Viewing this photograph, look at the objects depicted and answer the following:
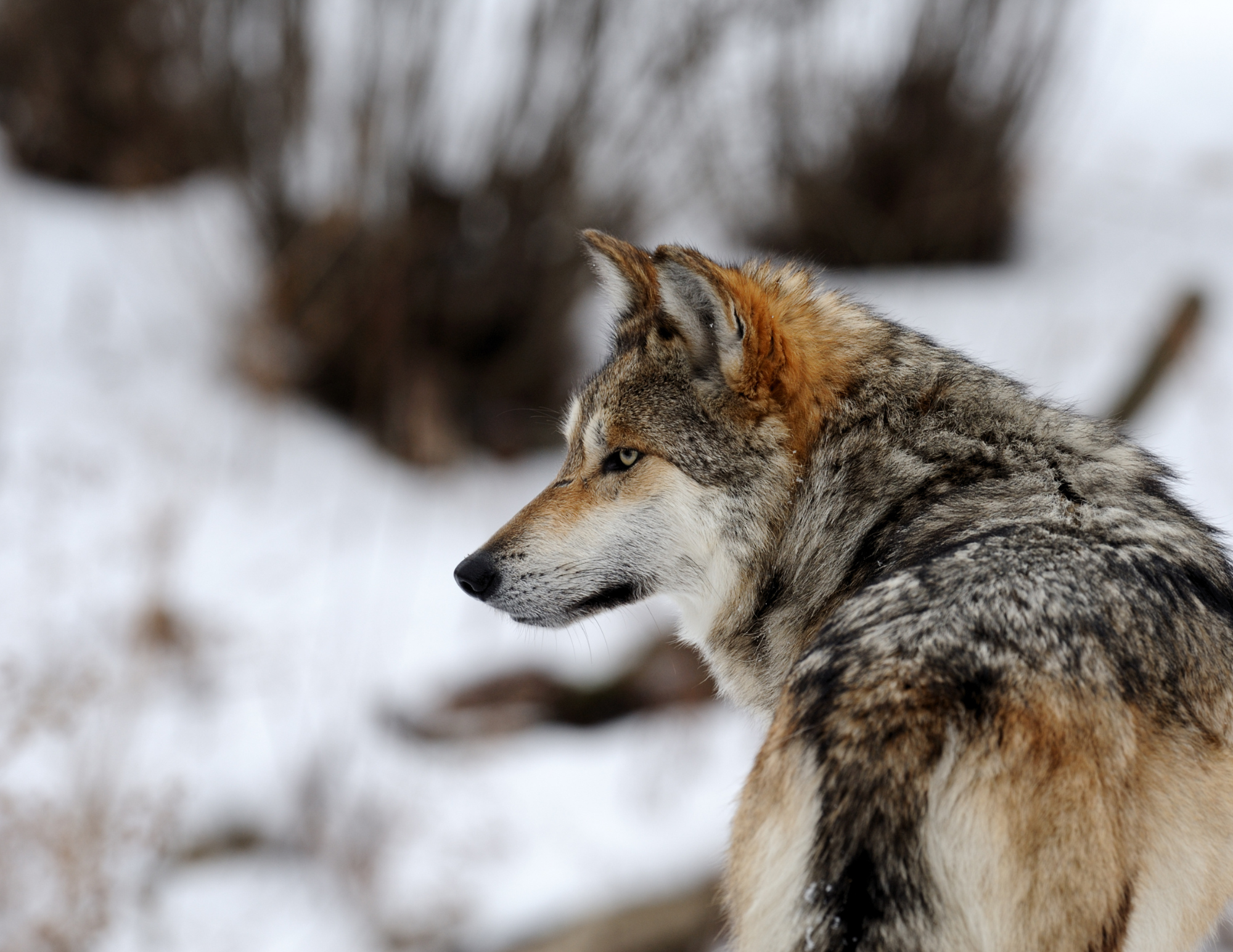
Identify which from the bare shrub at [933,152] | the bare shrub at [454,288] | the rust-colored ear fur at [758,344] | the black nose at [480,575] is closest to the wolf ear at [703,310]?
Answer: the rust-colored ear fur at [758,344]

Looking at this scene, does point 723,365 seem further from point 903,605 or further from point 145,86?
point 145,86

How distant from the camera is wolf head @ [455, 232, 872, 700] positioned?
111 inches

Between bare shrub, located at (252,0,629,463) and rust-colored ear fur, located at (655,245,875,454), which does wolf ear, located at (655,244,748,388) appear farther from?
bare shrub, located at (252,0,629,463)

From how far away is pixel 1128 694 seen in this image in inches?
72.9

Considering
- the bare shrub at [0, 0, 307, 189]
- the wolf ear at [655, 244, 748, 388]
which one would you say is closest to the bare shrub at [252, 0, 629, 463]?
the bare shrub at [0, 0, 307, 189]

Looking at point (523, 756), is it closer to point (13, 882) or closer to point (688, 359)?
point (13, 882)

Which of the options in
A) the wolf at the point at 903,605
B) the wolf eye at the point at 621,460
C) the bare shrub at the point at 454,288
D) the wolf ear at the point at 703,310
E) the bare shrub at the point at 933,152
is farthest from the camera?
the bare shrub at the point at 933,152

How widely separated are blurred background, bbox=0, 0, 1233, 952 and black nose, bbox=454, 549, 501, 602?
9.04ft

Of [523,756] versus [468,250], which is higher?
[468,250]

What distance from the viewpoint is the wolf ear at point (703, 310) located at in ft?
8.95

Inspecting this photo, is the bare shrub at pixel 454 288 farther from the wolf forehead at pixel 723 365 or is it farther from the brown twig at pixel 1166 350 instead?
the wolf forehead at pixel 723 365

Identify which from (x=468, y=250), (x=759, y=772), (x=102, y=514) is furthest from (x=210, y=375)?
(x=759, y=772)


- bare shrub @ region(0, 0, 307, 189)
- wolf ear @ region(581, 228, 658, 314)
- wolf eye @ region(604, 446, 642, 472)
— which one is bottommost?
bare shrub @ region(0, 0, 307, 189)

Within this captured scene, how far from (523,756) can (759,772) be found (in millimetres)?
5727
